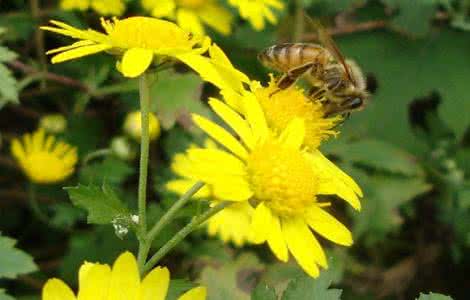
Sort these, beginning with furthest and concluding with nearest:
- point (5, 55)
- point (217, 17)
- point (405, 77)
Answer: point (405, 77)
point (217, 17)
point (5, 55)

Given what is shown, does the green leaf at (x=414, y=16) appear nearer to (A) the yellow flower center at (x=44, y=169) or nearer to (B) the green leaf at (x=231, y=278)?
(B) the green leaf at (x=231, y=278)

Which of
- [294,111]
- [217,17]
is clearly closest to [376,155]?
[217,17]

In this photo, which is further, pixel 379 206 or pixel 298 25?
pixel 298 25

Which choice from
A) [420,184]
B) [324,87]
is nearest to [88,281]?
[324,87]

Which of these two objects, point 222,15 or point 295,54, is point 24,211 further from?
point 295,54

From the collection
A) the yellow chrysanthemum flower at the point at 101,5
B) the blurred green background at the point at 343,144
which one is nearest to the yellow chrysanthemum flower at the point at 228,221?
the blurred green background at the point at 343,144

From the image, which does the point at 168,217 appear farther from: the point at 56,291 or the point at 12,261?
the point at 12,261
